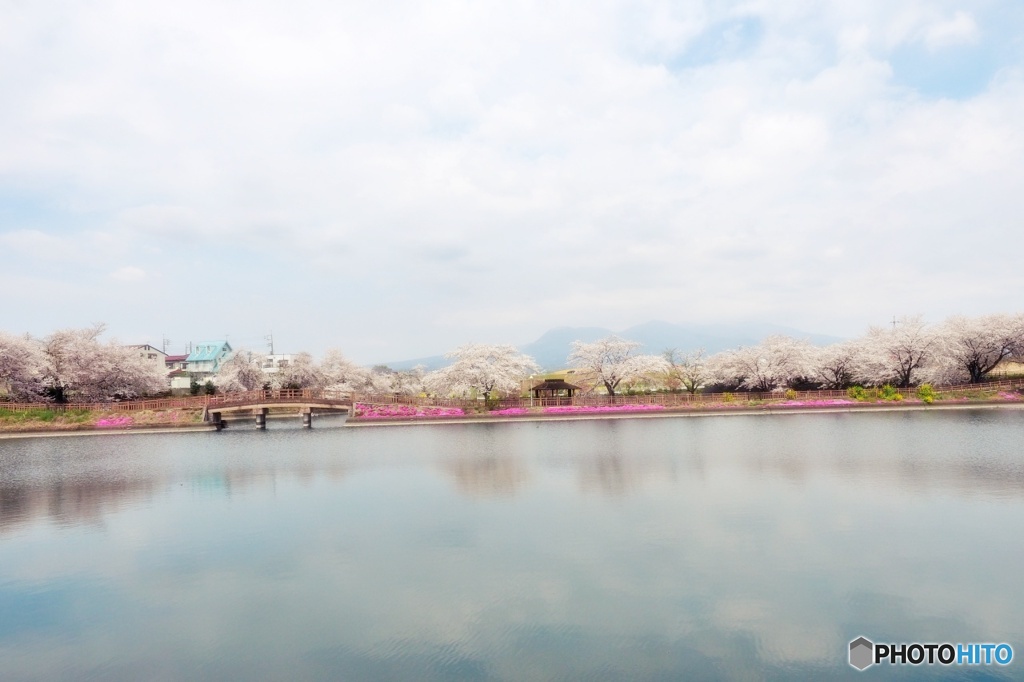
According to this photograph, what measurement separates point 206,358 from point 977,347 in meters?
108

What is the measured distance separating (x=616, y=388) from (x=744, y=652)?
51.2m

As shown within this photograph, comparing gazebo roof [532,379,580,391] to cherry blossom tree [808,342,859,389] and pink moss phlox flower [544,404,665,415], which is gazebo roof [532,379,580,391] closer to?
pink moss phlox flower [544,404,665,415]

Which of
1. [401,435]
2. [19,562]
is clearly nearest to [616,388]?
[401,435]

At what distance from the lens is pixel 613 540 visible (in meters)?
12.1

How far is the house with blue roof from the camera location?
325 feet

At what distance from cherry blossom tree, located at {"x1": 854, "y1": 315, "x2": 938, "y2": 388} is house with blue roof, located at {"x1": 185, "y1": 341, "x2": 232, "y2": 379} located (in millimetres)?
95889

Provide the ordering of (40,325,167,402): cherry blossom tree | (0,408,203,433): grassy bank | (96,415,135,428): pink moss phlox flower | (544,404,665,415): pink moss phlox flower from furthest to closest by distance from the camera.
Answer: (40,325,167,402): cherry blossom tree, (544,404,665,415): pink moss phlox flower, (96,415,135,428): pink moss phlox flower, (0,408,203,433): grassy bank

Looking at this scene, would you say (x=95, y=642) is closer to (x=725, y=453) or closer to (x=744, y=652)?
(x=744, y=652)

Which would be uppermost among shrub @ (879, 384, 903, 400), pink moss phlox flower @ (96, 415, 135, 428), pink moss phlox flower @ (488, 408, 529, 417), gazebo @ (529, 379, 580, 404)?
gazebo @ (529, 379, 580, 404)

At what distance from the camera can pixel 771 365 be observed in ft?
171

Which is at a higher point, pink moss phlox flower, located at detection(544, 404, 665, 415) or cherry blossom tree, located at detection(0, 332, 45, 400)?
cherry blossom tree, located at detection(0, 332, 45, 400)

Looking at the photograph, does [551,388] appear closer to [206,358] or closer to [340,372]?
[340,372]

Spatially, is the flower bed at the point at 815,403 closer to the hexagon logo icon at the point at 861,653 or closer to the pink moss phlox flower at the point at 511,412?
the pink moss phlox flower at the point at 511,412

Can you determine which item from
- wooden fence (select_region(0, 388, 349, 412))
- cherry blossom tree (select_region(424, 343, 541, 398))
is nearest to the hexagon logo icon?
cherry blossom tree (select_region(424, 343, 541, 398))
